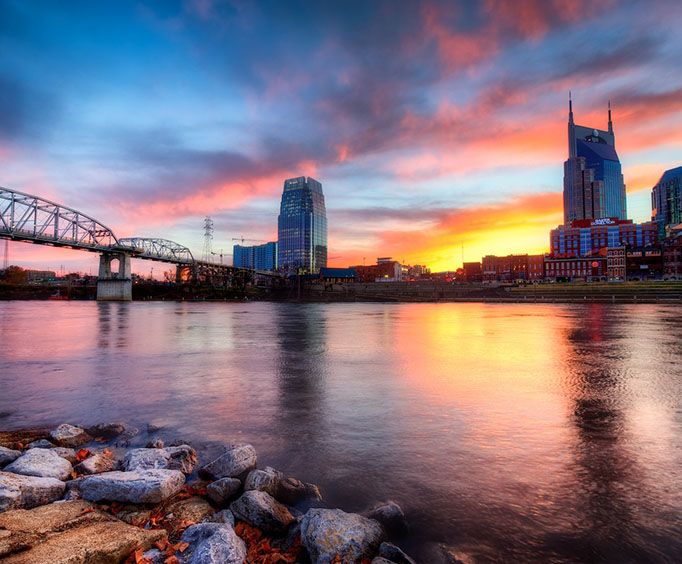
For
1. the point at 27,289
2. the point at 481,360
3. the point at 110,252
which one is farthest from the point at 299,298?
the point at 481,360

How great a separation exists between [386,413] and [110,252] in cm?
17272

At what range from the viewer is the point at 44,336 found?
36.3m

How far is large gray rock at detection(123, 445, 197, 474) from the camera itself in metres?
7.82

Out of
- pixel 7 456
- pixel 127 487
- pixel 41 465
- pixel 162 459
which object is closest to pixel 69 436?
pixel 7 456

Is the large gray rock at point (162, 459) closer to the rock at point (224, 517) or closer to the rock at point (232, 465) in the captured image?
the rock at point (232, 465)

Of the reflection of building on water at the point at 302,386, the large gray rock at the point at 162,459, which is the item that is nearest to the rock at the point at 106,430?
the large gray rock at the point at 162,459

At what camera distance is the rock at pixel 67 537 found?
479 cm

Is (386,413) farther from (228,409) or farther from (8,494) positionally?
(8,494)

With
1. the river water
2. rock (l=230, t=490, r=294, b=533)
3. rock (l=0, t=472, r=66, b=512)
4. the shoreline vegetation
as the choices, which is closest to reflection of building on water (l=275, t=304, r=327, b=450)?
the river water

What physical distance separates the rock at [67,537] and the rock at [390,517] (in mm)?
3129

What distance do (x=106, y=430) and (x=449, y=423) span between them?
29.8ft

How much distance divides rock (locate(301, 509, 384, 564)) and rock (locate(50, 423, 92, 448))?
6965 millimetres

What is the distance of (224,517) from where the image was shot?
6250 millimetres

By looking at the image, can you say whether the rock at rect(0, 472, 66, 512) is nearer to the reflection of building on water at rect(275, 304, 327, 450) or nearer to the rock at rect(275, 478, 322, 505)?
the rock at rect(275, 478, 322, 505)
